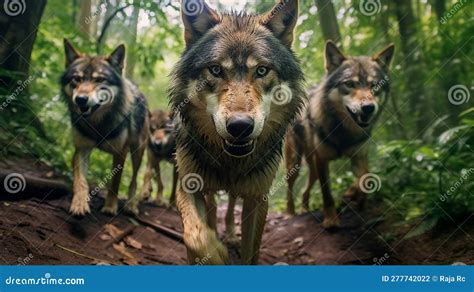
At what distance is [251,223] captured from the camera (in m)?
3.57

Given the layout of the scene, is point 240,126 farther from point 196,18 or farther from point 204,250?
point 196,18

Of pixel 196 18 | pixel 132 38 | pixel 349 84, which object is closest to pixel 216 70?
pixel 196 18

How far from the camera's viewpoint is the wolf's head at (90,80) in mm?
4777

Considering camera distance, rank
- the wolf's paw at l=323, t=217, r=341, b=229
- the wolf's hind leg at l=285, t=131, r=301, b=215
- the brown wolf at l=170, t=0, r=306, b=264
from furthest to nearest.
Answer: the wolf's hind leg at l=285, t=131, r=301, b=215
the wolf's paw at l=323, t=217, r=341, b=229
the brown wolf at l=170, t=0, r=306, b=264

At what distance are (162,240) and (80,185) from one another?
1.12 meters

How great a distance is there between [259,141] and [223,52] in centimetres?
77

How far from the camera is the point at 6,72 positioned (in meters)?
4.67

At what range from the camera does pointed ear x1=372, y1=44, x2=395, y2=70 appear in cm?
531

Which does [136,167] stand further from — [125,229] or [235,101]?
[235,101]

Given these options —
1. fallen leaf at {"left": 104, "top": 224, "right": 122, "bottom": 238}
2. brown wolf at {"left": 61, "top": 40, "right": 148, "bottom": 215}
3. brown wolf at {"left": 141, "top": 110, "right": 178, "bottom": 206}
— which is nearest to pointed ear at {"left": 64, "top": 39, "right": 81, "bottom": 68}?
brown wolf at {"left": 61, "top": 40, "right": 148, "bottom": 215}

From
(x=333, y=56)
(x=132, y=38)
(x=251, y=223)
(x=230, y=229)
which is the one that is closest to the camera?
(x=251, y=223)

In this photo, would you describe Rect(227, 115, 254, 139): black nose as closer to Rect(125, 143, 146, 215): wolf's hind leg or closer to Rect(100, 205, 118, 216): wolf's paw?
Rect(100, 205, 118, 216): wolf's paw

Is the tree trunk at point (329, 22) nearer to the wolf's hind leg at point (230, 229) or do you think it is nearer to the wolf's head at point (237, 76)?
the wolf's hind leg at point (230, 229)

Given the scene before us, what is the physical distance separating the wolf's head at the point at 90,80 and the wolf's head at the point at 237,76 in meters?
1.94
